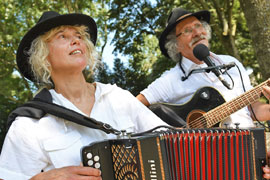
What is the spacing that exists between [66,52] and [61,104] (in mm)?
367

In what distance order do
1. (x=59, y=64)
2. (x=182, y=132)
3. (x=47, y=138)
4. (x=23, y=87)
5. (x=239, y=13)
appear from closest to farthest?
(x=182, y=132), (x=47, y=138), (x=59, y=64), (x=239, y=13), (x=23, y=87)

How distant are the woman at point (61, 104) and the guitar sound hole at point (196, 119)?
2.56ft

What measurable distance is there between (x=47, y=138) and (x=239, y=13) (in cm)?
748

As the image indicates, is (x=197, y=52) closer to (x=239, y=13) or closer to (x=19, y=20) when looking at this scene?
(x=239, y=13)

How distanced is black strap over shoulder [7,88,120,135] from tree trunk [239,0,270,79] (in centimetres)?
319

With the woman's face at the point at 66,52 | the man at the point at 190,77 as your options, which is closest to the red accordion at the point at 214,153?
the woman's face at the point at 66,52

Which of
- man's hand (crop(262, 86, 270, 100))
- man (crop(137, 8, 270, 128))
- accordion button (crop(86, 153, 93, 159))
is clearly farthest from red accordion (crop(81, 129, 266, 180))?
man (crop(137, 8, 270, 128))

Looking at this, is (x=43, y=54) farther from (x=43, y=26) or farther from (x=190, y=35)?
(x=190, y=35)

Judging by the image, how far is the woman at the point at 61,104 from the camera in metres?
1.83

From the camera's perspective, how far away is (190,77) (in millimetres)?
3217

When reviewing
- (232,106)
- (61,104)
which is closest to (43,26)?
(61,104)

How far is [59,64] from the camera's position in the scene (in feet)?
6.90

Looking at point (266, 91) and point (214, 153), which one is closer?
point (214, 153)

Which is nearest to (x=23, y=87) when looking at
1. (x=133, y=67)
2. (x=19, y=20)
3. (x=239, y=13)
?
(x=19, y=20)
